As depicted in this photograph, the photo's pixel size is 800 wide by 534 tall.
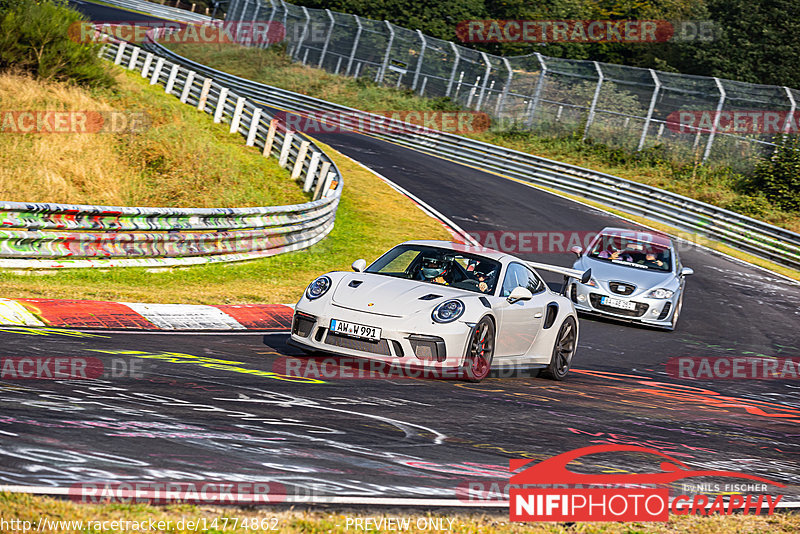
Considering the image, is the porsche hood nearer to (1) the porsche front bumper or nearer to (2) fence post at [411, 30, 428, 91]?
(1) the porsche front bumper

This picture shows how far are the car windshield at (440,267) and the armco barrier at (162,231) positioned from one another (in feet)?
17.5

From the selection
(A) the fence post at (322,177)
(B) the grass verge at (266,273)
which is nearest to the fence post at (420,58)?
(B) the grass verge at (266,273)

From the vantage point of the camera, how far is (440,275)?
9.30 m

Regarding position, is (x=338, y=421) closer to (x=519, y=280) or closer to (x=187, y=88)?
(x=519, y=280)

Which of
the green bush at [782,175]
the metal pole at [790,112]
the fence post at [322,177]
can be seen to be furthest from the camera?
the green bush at [782,175]

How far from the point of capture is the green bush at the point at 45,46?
23891 mm

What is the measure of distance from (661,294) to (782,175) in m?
17.1

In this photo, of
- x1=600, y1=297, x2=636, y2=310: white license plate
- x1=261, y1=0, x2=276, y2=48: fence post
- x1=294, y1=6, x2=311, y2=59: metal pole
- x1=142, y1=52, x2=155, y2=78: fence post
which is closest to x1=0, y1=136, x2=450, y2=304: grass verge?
x1=600, y1=297, x2=636, y2=310: white license plate

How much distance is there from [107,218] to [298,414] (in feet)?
26.3

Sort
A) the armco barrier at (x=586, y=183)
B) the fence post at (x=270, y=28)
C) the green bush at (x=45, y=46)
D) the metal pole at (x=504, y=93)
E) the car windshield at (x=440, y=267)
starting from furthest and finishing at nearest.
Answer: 1. the fence post at (x=270, y=28)
2. the metal pole at (x=504, y=93)
3. the armco barrier at (x=586, y=183)
4. the green bush at (x=45, y=46)
5. the car windshield at (x=440, y=267)

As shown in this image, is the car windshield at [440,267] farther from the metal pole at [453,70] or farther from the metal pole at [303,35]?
the metal pole at [303,35]

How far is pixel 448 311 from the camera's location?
323 inches

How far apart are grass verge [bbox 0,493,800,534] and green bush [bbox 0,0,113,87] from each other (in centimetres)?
2305

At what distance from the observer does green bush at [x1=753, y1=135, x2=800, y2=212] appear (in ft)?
95.3
